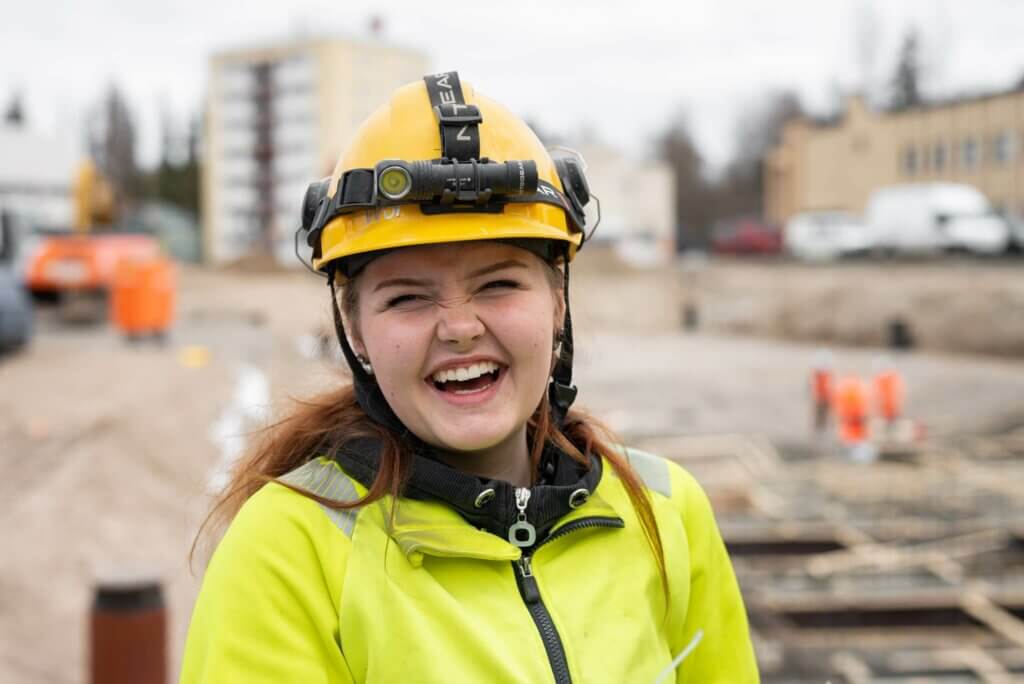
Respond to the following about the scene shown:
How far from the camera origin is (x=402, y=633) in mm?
1706

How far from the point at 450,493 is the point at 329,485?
19cm

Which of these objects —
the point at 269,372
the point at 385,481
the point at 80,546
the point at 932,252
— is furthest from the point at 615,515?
the point at 932,252

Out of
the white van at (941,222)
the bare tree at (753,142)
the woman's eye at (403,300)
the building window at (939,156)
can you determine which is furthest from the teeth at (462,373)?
the bare tree at (753,142)

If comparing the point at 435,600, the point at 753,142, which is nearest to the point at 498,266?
the point at 435,600

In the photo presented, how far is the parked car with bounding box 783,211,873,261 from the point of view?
35969 mm

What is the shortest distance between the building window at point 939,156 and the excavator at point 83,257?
32.0m

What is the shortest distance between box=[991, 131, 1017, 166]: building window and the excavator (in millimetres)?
30175

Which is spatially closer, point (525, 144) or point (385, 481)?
point (385, 481)

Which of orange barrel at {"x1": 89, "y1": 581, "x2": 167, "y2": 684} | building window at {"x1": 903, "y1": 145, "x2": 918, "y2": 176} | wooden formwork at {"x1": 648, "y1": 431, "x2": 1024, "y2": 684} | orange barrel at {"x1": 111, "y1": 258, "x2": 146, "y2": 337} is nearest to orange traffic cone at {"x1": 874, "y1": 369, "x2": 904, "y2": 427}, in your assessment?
wooden formwork at {"x1": 648, "y1": 431, "x2": 1024, "y2": 684}

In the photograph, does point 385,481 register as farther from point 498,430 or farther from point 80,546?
point 80,546

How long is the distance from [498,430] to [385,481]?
197mm

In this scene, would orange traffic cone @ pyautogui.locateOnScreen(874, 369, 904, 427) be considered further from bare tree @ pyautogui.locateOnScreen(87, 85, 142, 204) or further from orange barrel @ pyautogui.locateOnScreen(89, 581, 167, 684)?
bare tree @ pyautogui.locateOnScreen(87, 85, 142, 204)

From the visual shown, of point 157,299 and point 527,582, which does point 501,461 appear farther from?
point 157,299

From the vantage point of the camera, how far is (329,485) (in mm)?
1835
